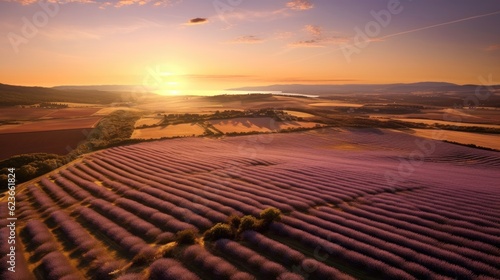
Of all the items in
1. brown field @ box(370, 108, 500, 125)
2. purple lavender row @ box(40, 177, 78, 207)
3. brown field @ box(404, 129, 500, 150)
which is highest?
purple lavender row @ box(40, 177, 78, 207)

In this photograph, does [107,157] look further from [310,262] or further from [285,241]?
[310,262]

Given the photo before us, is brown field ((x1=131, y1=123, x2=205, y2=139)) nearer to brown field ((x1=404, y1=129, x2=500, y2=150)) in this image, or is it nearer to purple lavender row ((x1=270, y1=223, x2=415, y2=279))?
purple lavender row ((x1=270, y1=223, x2=415, y2=279))

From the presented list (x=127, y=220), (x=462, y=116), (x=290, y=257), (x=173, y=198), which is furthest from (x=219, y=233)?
(x=462, y=116)

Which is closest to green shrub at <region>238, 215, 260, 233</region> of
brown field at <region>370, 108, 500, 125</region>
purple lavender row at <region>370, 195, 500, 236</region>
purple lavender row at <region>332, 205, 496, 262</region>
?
purple lavender row at <region>332, 205, 496, 262</region>

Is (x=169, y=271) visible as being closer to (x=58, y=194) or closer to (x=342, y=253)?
(x=342, y=253)

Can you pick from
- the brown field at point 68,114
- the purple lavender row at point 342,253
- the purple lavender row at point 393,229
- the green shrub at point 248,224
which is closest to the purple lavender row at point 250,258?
the green shrub at point 248,224

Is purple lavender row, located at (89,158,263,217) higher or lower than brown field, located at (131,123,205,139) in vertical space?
lower
